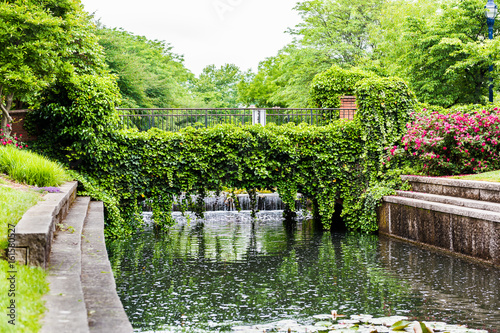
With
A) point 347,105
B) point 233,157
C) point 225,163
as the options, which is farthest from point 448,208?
point 347,105

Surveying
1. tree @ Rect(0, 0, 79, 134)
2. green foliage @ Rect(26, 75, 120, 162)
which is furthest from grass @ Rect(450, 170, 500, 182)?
tree @ Rect(0, 0, 79, 134)

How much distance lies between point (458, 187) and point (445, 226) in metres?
1.04

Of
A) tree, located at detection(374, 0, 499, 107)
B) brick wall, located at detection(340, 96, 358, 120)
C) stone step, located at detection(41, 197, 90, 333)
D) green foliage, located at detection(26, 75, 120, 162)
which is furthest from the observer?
tree, located at detection(374, 0, 499, 107)

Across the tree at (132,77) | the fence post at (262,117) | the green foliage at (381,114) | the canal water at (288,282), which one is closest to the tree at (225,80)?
the tree at (132,77)

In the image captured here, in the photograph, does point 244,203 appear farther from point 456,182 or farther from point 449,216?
point 449,216

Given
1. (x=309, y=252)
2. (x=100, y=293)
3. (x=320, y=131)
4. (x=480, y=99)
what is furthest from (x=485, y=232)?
(x=480, y=99)

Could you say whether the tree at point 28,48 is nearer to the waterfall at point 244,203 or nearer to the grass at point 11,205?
the grass at point 11,205

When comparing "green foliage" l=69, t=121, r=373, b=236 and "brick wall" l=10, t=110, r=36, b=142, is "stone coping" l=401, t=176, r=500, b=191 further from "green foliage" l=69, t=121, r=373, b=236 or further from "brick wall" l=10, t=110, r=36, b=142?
"brick wall" l=10, t=110, r=36, b=142

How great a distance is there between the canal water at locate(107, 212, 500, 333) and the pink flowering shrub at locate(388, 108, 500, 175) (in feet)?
7.90

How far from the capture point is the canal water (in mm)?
5750

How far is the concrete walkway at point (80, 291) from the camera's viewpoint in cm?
295

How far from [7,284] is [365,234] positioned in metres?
11.0

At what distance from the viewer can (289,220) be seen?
1664 cm

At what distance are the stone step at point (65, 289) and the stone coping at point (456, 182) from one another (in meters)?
7.59
